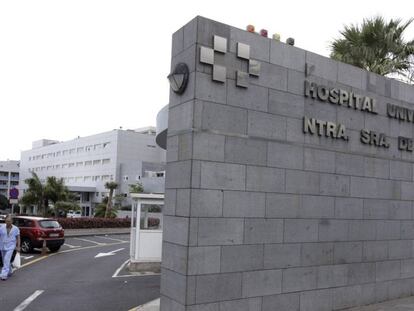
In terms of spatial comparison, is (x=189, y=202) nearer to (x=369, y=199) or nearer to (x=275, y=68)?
(x=275, y=68)

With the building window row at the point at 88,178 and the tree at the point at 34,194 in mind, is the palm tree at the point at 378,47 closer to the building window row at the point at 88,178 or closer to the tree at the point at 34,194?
the tree at the point at 34,194

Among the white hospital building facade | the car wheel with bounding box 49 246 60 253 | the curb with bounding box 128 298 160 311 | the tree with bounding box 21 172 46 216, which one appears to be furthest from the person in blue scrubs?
the white hospital building facade

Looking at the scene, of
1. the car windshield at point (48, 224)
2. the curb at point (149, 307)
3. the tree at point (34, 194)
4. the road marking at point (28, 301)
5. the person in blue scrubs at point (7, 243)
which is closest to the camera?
the curb at point (149, 307)

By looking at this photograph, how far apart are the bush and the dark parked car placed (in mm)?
12276

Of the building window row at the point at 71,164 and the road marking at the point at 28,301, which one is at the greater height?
the building window row at the point at 71,164

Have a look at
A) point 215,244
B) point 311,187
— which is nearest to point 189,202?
point 215,244

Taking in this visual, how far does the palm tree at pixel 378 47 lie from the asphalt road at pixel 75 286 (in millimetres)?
8101

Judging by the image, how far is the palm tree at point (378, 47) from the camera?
43.3 feet

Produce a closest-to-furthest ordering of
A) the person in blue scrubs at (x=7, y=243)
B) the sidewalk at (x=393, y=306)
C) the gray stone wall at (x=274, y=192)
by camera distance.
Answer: the gray stone wall at (x=274, y=192) < the sidewalk at (x=393, y=306) < the person in blue scrubs at (x=7, y=243)

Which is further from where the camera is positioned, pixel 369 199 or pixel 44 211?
pixel 44 211

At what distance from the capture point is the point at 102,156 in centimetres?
8844

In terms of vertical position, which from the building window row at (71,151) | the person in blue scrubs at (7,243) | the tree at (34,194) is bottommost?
the person in blue scrubs at (7,243)

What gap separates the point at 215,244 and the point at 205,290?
655 millimetres

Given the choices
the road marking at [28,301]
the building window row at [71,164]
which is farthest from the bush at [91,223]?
the building window row at [71,164]
